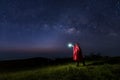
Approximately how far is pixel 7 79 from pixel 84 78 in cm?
697

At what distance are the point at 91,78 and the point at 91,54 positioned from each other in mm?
21909

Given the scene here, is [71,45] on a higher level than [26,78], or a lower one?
higher

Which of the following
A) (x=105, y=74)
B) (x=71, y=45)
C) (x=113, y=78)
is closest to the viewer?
(x=113, y=78)

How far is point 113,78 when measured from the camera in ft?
60.8

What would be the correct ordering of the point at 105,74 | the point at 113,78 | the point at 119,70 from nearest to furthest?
the point at 113,78
the point at 105,74
the point at 119,70

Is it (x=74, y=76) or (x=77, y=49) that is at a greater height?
(x=77, y=49)

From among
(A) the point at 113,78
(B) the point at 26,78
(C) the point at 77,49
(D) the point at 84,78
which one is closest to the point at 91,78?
(D) the point at 84,78

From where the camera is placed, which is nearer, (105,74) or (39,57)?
(105,74)

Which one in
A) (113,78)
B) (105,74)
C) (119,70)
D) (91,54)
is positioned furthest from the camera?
(91,54)

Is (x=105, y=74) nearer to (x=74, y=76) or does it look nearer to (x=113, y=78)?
(x=113, y=78)

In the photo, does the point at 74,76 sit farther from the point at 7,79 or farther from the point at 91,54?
the point at 91,54

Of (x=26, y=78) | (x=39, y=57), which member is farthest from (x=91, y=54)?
(x=26, y=78)

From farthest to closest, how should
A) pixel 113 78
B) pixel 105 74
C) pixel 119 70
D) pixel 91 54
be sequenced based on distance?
1. pixel 91 54
2. pixel 119 70
3. pixel 105 74
4. pixel 113 78

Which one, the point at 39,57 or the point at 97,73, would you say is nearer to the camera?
the point at 97,73
